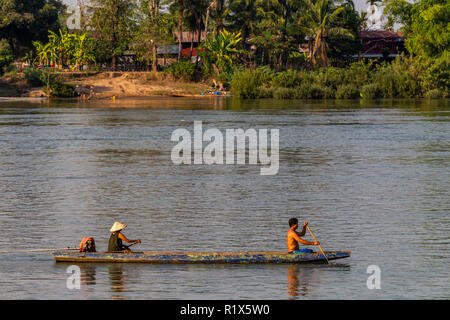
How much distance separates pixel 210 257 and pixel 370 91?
85.3 meters

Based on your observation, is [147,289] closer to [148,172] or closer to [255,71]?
[148,172]

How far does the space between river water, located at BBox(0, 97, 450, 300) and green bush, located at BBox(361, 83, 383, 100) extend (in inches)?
1562

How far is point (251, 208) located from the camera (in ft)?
100.0

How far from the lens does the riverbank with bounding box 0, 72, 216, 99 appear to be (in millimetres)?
112625

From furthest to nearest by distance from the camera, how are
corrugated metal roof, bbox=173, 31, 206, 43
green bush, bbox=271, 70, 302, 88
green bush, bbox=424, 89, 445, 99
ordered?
corrugated metal roof, bbox=173, 31, 206, 43 → green bush, bbox=271, 70, 302, 88 → green bush, bbox=424, 89, 445, 99

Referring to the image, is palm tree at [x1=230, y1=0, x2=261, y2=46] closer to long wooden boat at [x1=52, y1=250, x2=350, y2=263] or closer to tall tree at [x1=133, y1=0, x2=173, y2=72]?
tall tree at [x1=133, y1=0, x2=173, y2=72]

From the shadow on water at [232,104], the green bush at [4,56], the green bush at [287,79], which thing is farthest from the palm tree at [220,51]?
the green bush at [4,56]

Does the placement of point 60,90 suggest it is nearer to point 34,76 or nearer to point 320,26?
point 34,76

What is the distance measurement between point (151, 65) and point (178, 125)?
61367 millimetres

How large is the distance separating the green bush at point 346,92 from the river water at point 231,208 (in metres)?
41.2

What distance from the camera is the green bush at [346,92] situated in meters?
105

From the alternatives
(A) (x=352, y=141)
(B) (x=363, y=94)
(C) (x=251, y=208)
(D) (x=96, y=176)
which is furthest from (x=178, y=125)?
(B) (x=363, y=94)

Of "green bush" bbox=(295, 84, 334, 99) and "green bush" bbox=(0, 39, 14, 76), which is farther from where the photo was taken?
"green bush" bbox=(0, 39, 14, 76)

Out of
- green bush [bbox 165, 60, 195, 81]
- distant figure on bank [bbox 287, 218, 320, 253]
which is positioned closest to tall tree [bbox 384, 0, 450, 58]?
green bush [bbox 165, 60, 195, 81]
